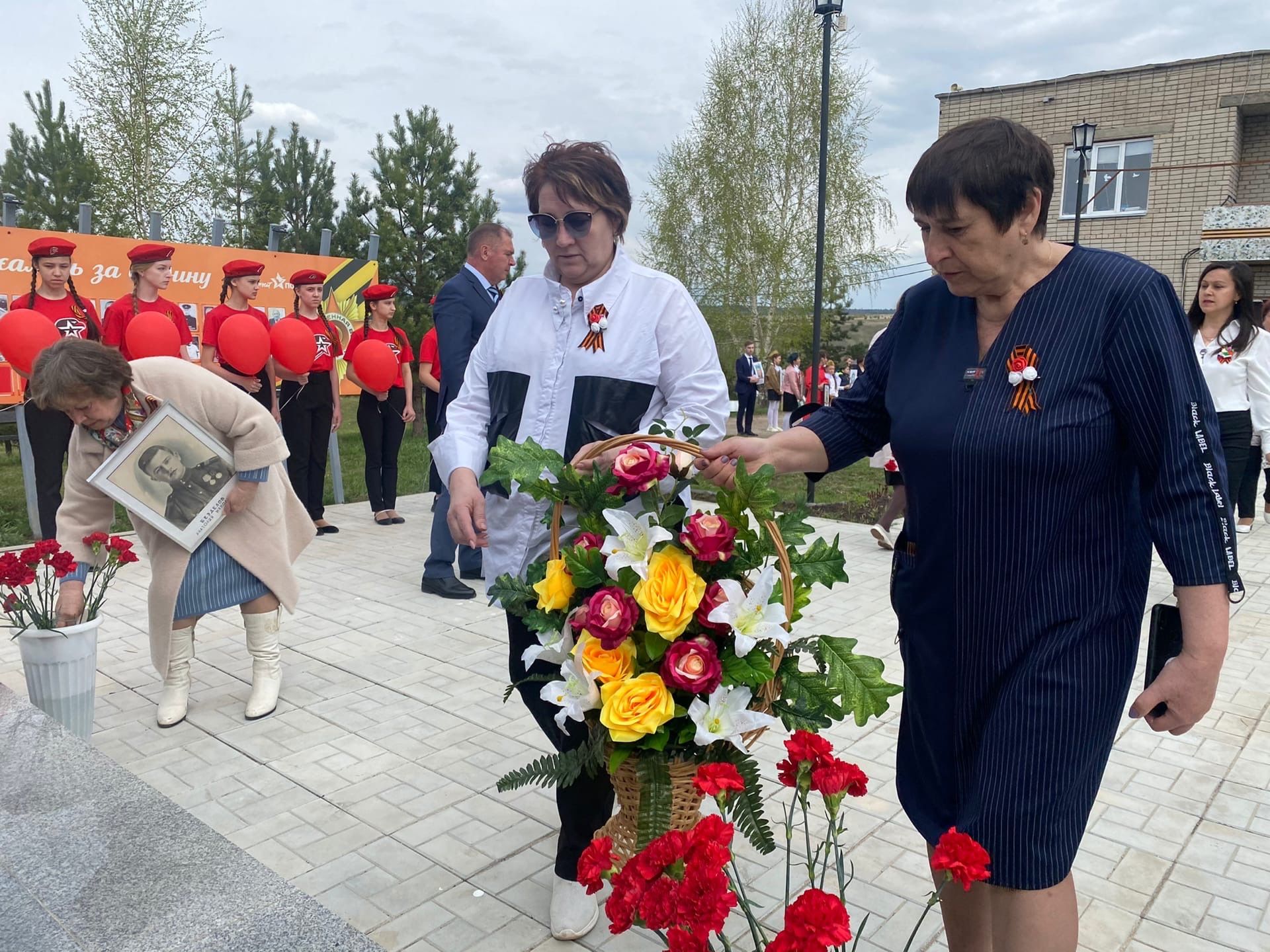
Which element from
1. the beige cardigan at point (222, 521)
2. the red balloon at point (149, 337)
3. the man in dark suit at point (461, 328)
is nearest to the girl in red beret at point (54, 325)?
the red balloon at point (149, 337)

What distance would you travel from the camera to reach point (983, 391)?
184 centimetres

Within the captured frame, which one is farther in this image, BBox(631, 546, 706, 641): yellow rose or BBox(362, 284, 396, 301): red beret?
BBox(362, 284, 396, 301): red beret

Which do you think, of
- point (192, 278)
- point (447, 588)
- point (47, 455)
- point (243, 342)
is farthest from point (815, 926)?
point (192, 278)

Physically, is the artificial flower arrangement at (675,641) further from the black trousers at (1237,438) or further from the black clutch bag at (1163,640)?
the black trousers at (1237,438)

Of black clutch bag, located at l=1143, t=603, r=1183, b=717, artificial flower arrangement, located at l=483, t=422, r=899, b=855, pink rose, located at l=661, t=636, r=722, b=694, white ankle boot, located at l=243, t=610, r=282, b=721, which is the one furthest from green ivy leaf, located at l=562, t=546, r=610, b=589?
white ankle boot, located at l=243, t=610, r=282, b=721

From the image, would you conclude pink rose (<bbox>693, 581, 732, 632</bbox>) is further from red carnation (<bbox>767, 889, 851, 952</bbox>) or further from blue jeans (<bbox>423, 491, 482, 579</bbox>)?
blue jeans (<bbox>423, 491, 482, 579</bbox>)

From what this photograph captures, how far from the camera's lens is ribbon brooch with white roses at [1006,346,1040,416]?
1.78 meters

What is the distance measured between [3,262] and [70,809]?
7115 mm

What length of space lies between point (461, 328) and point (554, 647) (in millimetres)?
4163

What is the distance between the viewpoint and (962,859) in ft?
4.29

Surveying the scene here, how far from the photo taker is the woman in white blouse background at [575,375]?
8.38 feet

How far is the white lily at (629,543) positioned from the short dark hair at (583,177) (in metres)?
1.03

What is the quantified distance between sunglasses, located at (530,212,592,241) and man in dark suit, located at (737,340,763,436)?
17.5 m

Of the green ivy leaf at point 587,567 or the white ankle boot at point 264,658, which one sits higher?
the green ivy leaf at point 587,567
